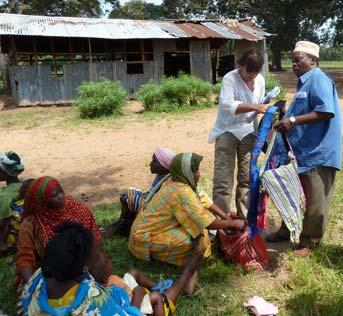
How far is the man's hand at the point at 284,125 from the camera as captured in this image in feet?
9.91

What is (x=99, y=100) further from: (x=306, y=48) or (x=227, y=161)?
(x=306, y=48)

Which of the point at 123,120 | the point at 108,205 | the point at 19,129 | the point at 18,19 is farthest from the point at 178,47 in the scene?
the point at 108,205

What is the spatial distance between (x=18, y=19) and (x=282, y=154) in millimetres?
14923

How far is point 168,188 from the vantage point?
299 centimetres

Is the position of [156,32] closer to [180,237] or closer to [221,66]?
[221,66]

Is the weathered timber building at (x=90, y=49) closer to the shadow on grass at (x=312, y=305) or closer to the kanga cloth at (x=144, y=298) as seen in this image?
the kanga cloth at (x=144, y=298)

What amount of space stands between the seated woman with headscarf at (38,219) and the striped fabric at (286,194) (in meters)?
1.26

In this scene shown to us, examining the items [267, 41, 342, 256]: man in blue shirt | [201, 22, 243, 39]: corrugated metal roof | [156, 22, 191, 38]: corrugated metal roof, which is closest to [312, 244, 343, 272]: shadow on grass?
[267, 41, 342, 256]: man in blue shirt

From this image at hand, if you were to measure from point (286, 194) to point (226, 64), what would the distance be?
18770 millimetres

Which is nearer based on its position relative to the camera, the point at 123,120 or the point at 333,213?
the point at 333,213

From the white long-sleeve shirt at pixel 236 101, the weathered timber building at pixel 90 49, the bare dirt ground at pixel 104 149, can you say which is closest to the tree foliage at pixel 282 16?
the weathered timber building at pixel 90 49

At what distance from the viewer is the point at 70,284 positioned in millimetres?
1977

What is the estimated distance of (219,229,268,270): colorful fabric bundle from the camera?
3176 mm

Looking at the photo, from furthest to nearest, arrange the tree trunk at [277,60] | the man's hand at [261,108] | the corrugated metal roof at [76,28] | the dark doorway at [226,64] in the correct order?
the tree trunk at [277,60], the dark doorway at [226,64], the corrugated metal roof at [76,28], the man's hand at [261,108]
